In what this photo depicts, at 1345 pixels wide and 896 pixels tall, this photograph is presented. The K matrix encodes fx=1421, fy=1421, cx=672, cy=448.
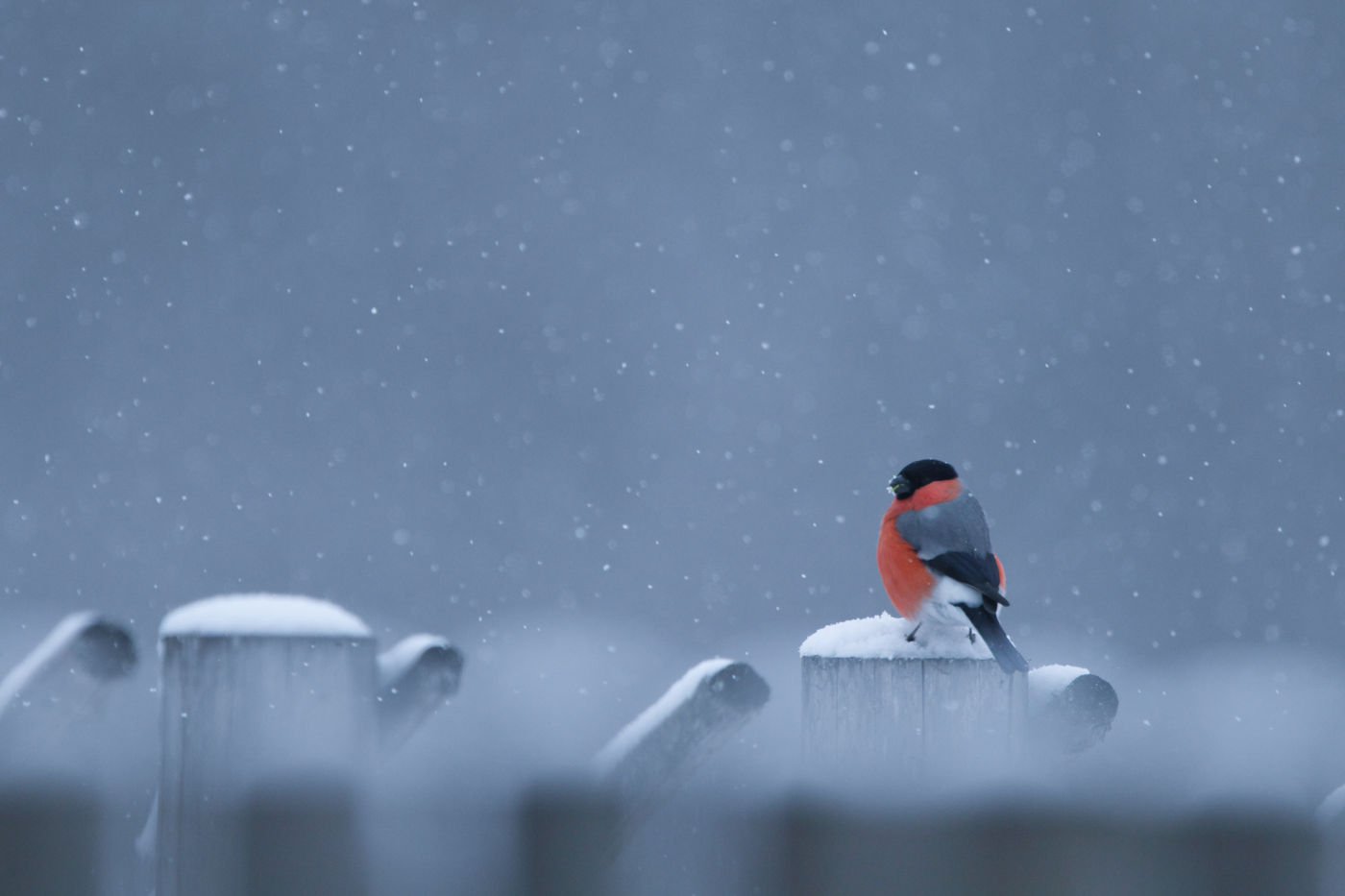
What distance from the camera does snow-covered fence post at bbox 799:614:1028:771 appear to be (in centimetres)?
143

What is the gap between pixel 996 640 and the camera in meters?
1.79

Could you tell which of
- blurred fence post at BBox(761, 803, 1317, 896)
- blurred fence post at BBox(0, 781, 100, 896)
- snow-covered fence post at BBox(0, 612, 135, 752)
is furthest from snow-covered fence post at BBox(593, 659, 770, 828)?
snow-covered fence post at BBox(0, 612, 135, 752)

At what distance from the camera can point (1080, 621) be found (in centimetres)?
639

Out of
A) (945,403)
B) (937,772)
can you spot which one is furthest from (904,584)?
(945,403)

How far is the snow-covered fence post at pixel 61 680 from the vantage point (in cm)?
142

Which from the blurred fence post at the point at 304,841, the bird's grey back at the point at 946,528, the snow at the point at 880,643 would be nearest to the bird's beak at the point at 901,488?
Result: the bird's grey back at the point at 946,528

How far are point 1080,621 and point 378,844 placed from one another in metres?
5.68

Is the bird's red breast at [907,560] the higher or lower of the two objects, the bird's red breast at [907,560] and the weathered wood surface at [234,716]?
the higher

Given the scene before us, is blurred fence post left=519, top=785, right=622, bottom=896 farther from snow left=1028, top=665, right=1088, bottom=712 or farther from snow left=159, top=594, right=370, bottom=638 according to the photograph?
snow left=1028, top=665, right=1088, bottom=712

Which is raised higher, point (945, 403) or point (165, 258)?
point (165, 258)

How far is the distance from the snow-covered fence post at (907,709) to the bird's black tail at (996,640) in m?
0.04

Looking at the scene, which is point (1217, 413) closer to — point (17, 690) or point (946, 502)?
point (946, 502)

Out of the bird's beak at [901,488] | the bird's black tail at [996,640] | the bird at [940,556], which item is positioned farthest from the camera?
the bird's beak at [901,488]

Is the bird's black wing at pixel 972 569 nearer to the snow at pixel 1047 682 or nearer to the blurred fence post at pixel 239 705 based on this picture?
the snow at pixel 1047 682
